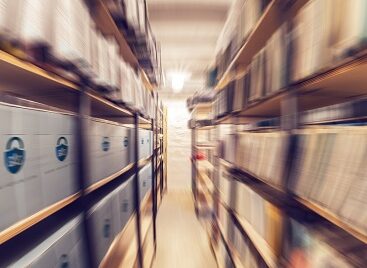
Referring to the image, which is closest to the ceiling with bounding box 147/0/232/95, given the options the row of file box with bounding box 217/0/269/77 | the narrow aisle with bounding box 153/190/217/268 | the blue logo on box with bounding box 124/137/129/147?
the row of file box with bounding box 217/0/269/77

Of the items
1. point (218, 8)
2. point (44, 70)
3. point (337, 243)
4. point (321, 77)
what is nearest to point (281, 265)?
point (337, 243)

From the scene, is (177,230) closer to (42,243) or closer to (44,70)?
(42,243)

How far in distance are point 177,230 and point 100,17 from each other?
2.51 metres

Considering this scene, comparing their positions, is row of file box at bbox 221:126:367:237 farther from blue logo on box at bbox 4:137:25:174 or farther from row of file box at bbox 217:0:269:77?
blue logo on box at bbox 4:137:25:174

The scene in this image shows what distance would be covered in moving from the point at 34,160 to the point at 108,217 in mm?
639

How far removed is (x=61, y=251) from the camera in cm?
70

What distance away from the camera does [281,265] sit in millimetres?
895

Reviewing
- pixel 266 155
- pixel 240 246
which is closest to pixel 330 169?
pixel 266 155

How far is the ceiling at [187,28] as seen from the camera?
1967mm

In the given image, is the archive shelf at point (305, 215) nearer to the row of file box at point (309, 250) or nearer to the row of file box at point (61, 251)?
the row of file box at point (309, 250)

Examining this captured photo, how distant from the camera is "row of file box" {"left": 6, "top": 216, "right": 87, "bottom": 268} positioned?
1.94 ft

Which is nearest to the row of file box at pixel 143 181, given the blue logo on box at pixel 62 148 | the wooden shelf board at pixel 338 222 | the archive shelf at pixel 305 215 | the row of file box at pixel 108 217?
the row of file box at pixel 108 217

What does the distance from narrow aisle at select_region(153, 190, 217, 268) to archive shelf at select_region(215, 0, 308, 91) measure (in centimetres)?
170

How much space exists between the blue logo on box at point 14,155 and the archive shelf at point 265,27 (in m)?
0.96
